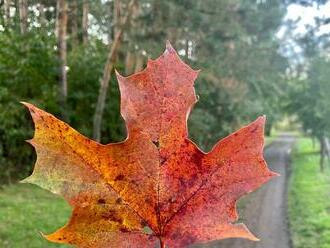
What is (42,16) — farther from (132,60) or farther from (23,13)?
(132,60)

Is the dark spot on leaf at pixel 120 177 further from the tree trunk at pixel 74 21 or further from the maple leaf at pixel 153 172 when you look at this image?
the tree trunk at pixel 74 21

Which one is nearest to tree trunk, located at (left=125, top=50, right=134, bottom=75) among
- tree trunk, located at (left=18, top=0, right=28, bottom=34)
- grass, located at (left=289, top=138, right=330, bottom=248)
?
grass, located at (left=289, top=138, right=330, bottom=248)

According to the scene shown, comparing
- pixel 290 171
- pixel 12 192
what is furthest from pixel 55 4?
pixel 290 171

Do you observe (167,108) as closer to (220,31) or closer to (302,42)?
(220,31)

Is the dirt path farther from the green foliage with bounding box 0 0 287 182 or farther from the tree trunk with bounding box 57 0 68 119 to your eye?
the tree trunk with bounding box 57 0 68 119

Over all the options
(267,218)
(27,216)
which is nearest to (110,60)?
(27,216)

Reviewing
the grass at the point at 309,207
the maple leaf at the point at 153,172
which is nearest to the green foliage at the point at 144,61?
the grass at the point at 309,207
